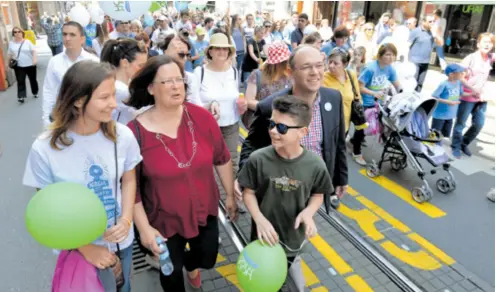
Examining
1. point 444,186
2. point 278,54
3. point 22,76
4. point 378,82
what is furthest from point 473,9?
point 22,76

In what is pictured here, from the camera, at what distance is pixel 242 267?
223 cm

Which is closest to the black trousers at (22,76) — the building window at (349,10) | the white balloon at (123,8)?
the white balloon at (123,8)

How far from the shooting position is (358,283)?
11.2ft

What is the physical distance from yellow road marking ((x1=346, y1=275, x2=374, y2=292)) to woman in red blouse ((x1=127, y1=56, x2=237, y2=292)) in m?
1.62

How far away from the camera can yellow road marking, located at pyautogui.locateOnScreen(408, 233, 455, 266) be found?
3.80 metres

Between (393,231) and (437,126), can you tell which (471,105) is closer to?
(437,126)

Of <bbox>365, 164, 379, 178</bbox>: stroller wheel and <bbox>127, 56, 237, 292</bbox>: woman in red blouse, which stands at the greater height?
<bbox>127, 56, 237, 292</bbox>: woman in red blouse

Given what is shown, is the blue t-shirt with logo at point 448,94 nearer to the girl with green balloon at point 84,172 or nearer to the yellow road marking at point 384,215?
the yellow road marking at point 384,215

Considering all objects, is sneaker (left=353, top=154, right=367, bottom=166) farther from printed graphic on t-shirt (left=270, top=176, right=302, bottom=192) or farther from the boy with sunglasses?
printed graphic on t-shirt (left=270, top=176, right=302, bottom=192)

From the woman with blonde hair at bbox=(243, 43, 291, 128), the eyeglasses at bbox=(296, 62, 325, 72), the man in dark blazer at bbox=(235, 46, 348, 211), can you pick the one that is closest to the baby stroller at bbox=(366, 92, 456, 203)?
the woman with blonde hair at bbox=(243, 43, 291, 128)

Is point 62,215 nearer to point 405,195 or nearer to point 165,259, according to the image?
point 165,259

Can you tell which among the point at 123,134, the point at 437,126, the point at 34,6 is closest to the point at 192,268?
the point at 123,134

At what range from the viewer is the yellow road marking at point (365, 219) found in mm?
4199

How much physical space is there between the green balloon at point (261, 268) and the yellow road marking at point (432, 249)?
8.00 feet
